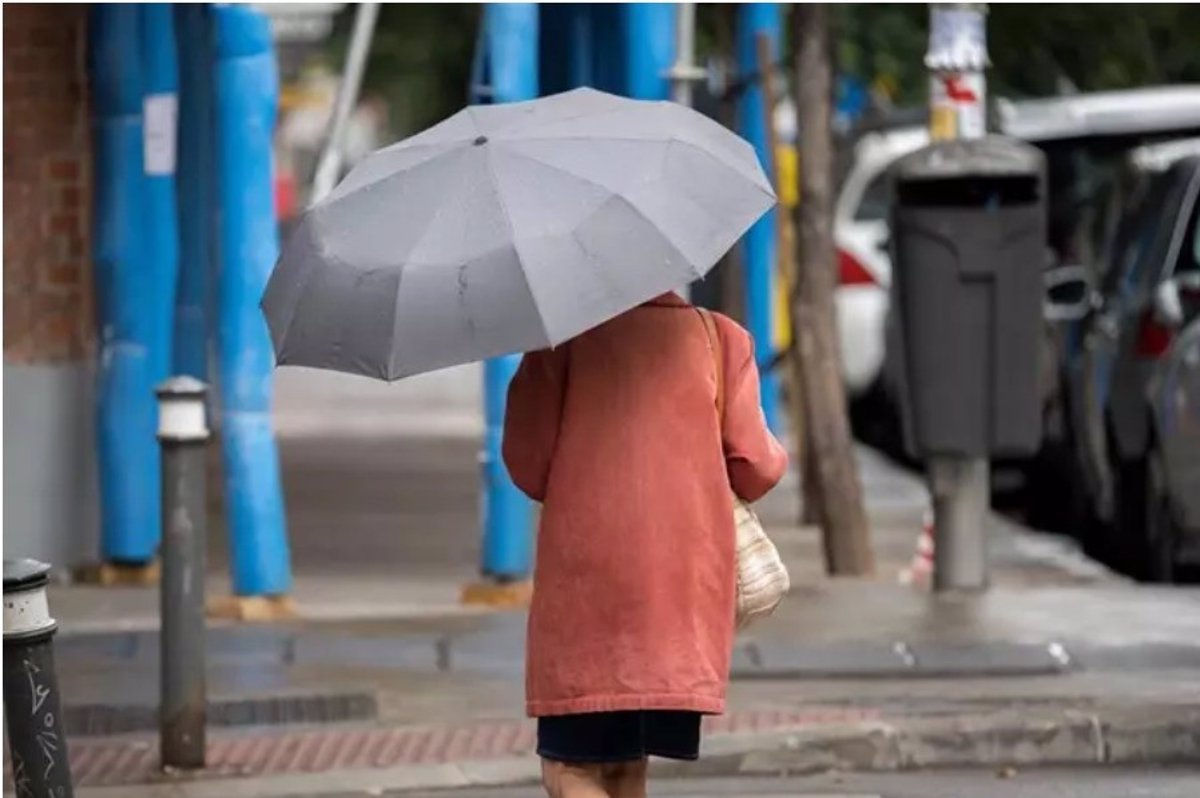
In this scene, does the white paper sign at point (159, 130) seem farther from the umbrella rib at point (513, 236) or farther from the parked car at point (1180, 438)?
the umbrella rib at point (513, 236)

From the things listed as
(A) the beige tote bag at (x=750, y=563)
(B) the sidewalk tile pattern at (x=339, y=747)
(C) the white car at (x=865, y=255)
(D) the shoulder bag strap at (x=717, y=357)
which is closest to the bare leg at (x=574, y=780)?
(A) the beige tote bag at (x=750, y=563)

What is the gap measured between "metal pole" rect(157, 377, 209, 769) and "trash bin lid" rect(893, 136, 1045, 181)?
11.4 feet

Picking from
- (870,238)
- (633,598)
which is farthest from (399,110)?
(633,598)

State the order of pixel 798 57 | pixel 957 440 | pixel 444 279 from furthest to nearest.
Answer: pixel 798 57 < pixel 957 440 < pixel 444 279

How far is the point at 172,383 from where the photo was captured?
8.30 meters

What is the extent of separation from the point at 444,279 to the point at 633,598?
0.68 m

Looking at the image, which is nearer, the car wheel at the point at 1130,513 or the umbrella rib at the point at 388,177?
the umbrella rib at the point at 388,177

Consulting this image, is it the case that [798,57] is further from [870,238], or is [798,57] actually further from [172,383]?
[870,238]

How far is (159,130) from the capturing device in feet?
38.6

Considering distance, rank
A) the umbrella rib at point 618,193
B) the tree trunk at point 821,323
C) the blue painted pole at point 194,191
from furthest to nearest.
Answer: the tree trunk at point 821,323 → the blue painted pole at point 194,191 → the umbrella rib at point 618,193

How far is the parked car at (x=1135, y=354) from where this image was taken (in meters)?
12.0

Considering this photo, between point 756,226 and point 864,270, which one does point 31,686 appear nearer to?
point 756,226

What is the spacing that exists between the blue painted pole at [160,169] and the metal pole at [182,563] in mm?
3704

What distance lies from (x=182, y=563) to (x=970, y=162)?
149 inches
